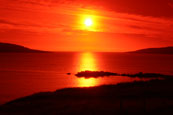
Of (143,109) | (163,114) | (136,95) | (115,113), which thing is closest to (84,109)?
(115,113)

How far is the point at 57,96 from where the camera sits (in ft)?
107

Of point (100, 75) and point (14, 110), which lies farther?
point (100, 75)

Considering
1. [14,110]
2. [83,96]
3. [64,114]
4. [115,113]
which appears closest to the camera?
[115,113]

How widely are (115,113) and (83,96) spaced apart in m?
14.1

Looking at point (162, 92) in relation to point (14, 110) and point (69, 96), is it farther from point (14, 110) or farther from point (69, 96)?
point (14, 110)

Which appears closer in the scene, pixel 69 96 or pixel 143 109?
pixel 143 109

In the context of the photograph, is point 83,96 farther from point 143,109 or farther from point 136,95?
point 143,109

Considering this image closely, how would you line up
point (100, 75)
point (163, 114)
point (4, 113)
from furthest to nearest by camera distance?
point (100, 75) < point (4, 113) < point (163, 114)

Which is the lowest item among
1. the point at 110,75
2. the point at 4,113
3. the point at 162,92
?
the point at 4,113

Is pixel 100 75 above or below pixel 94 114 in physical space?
above

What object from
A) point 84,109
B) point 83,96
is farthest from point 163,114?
point 83,96

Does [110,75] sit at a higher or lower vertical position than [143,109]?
higher

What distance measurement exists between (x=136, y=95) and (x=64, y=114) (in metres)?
13.3

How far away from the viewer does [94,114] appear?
18609 millimetres
